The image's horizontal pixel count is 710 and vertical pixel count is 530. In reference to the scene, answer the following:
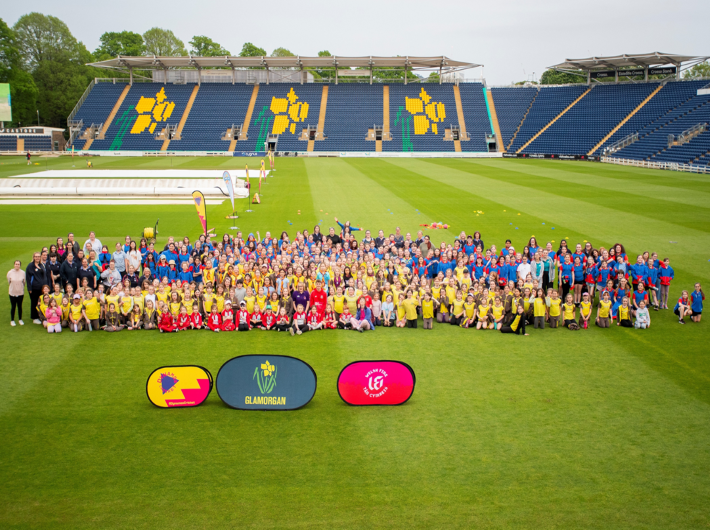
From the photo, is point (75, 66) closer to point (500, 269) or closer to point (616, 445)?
point (500, 269)

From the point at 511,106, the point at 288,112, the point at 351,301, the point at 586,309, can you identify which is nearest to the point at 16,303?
the point at 351,301

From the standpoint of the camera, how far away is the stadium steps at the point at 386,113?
64887 millimetres

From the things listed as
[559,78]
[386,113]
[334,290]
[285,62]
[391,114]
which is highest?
[559,78]

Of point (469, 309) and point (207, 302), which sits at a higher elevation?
point (207, 302)

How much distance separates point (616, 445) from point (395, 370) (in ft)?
10.7

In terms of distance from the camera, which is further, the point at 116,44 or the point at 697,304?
the point at 116,44

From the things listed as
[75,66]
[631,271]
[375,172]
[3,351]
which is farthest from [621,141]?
[75,66]

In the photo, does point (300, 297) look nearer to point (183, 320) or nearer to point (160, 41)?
point (183, 320)

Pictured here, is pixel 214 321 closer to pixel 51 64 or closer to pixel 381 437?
pixel 381 437

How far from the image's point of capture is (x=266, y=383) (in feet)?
25.8

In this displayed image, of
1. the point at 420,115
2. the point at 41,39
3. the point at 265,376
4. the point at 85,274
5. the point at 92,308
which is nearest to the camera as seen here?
the point at 265,376

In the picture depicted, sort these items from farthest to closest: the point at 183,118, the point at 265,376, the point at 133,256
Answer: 1. the point at 183,118
2. the point at 133,256
3. the point at 265,376

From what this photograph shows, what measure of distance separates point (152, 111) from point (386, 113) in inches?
1220

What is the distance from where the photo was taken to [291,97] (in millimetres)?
70875
